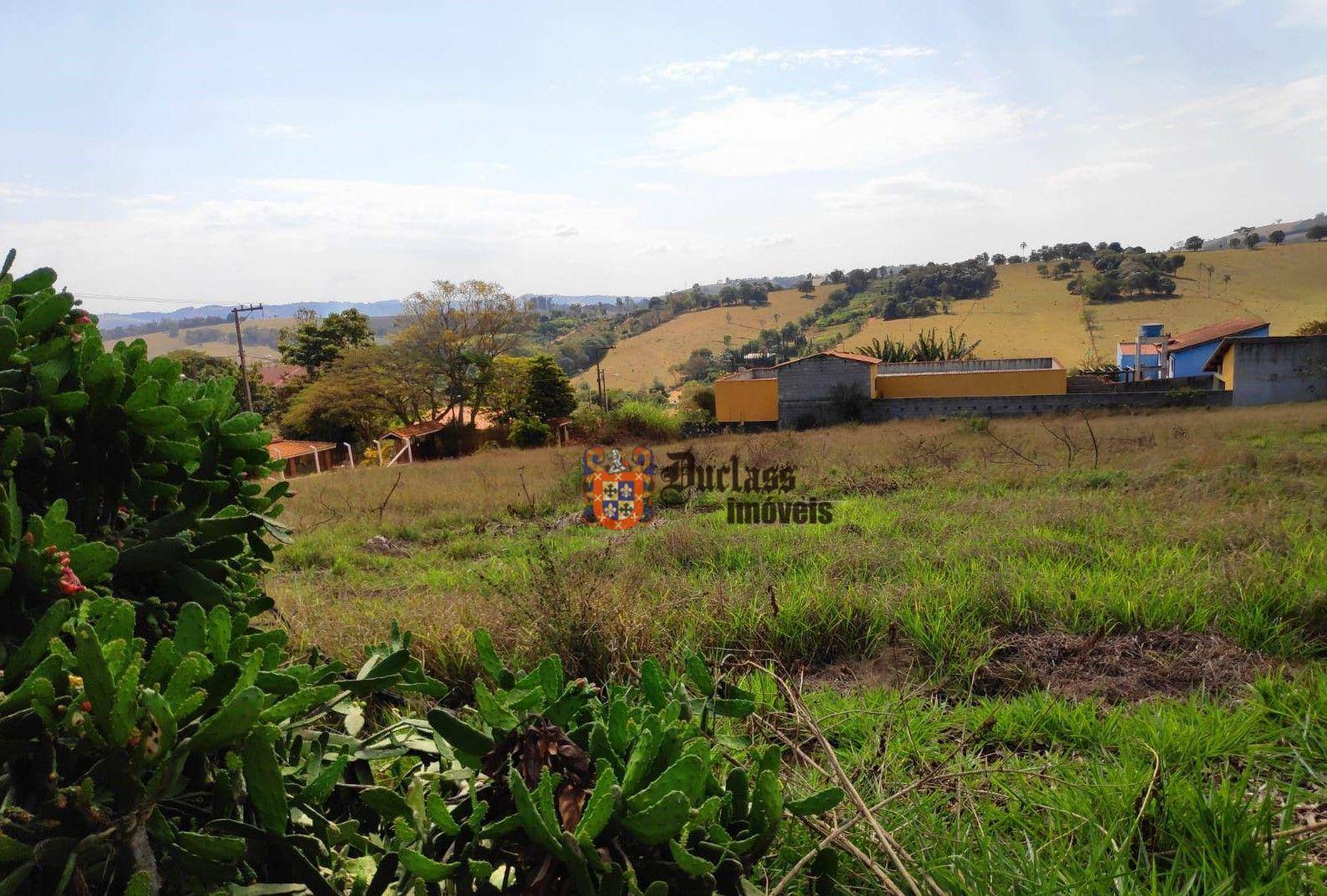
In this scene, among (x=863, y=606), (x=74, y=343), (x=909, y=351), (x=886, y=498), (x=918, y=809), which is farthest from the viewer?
(x=909, y=351)

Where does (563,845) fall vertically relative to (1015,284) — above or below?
below

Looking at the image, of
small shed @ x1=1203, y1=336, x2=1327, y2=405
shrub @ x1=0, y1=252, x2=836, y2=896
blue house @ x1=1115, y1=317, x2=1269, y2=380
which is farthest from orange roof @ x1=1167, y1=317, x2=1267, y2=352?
shrub @ x1=0, y1=252, x2=836, y2=896

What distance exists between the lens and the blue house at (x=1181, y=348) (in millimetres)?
29453

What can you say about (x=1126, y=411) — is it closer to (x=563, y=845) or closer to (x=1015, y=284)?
(x=563, y=845)

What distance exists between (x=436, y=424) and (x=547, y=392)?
4653 mm

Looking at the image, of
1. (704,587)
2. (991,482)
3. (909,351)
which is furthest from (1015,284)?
(704,587)

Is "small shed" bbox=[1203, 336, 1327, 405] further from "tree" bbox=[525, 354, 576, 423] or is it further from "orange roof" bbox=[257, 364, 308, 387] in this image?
"orange roof" bbox=[257, 364, 308, 387]

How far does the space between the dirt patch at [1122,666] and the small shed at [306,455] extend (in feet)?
82.7

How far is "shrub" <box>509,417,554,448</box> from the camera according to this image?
27.3 metres

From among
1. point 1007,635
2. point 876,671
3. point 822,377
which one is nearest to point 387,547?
point 876,671

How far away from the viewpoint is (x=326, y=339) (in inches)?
1435

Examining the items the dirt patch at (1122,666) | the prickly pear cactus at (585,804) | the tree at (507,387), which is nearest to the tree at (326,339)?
the tree at (507,387)

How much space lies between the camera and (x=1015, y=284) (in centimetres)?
6744

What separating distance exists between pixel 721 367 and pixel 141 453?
50.5 meters
